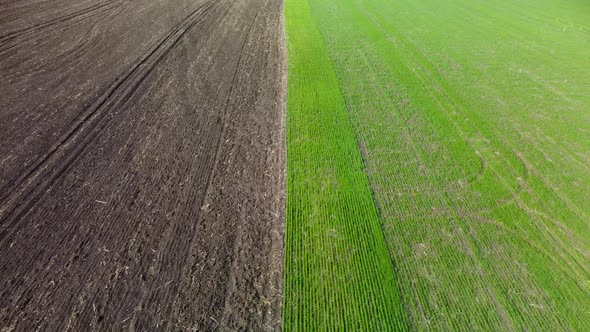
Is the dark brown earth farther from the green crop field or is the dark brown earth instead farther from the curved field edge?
the green crop field

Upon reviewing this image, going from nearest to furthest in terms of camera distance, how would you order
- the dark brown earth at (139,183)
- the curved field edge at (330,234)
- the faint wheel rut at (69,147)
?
1. the curved field edge at (330,234)
2. the dark brown earth at (139,183)
3. the faint wheel rut at (69,147)

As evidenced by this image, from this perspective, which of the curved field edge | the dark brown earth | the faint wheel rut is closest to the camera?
the curved field edge

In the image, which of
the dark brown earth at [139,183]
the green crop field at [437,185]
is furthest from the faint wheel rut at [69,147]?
the green crop field at [437,185]

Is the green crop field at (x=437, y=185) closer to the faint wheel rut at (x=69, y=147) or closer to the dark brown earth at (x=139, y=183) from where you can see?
the dark brown earth at (x=139, y=183)

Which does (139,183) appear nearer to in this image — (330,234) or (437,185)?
(330,234)

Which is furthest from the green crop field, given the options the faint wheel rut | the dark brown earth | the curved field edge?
the faint wheel rut

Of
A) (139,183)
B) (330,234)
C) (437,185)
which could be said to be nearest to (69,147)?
(139,183)
